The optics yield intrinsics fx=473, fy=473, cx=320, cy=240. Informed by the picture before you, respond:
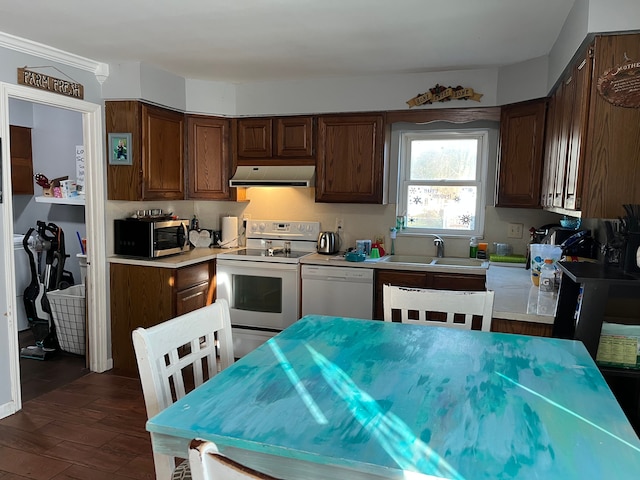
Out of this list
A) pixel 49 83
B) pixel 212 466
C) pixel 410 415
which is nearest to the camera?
pixel 212 466

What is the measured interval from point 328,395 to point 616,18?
1.87 metres

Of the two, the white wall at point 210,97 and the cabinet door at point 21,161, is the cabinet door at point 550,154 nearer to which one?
the white wall at point 210,97

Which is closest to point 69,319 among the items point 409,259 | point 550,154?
point 409,259

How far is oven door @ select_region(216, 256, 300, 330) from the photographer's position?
3842 mm

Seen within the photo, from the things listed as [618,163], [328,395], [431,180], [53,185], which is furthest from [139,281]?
[618,163]

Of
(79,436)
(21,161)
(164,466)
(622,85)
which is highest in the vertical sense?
(622,85)

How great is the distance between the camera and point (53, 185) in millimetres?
4559

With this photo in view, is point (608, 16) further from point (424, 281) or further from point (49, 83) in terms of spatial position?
point (49, 83)

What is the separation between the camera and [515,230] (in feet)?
12.6

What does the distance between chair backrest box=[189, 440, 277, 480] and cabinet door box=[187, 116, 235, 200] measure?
11.6 ft

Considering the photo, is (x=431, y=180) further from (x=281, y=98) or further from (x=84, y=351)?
(x=84, y=351)

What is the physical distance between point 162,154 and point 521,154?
9.02 feet

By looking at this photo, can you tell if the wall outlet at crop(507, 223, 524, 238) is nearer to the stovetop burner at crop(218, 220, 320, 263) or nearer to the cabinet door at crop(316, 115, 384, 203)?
the cabinet door at crop(316, 115, 384, 203)

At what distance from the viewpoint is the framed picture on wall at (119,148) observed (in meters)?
3.58
